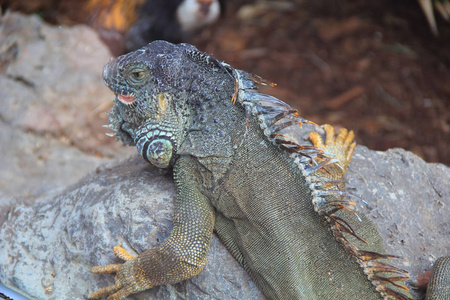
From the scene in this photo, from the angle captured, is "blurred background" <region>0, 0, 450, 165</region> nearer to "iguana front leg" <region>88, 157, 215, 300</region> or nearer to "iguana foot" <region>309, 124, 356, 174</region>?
"iguana foot" <region>309, 124, 356, 174</region>

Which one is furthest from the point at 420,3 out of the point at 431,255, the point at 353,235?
the point at 353,235

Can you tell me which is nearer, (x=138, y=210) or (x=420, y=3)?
(x=138, y=210)

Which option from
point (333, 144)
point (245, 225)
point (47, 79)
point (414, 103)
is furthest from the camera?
point (414, 103)

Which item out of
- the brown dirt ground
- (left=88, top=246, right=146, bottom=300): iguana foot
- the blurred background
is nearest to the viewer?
(left=88, top=246, right=146, bottom=300): iguana foot

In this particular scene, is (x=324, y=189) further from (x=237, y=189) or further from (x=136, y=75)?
(x=136, y=75)

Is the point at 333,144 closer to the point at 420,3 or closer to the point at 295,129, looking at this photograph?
the point at 295,129

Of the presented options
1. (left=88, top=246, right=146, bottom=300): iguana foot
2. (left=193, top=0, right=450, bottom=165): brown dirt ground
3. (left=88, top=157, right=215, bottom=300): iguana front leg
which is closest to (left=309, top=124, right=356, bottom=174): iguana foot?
(left=88, top=157, right=215, bottom=300): iguana front leg

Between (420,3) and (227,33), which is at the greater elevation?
(420,3)

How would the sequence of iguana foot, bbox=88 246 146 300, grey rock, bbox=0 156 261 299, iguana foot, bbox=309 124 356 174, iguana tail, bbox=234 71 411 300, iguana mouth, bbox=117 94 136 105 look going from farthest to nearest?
Answer: iguana foot, bbox=309 124 356 174
iguana mouth, bbox=117 94 136 105
grey rock, bbox=0 156 261 299
iguana foot, bbox=88 246 146 300
iguana tail, bbox=234 71 411 300

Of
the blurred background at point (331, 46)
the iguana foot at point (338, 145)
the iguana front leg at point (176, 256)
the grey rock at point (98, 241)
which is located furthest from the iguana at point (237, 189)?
the blurred background at point (331, 46)
